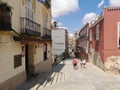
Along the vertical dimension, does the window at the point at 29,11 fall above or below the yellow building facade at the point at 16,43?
above

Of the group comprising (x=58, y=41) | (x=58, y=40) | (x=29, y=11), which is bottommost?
(x=58, y=41)

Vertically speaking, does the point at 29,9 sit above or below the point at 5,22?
above

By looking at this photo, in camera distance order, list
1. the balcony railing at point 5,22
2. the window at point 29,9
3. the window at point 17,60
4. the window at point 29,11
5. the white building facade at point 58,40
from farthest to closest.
→ 1. the white building facade at point 58,40
2. the window at point 29,9
3. the window at point 29,11
4. the window at point 17,60
5. the balcony railing at point 5,22

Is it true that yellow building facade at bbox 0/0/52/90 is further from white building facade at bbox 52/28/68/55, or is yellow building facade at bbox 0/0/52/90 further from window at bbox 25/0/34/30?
white building facade at bbox 52/28/68/55

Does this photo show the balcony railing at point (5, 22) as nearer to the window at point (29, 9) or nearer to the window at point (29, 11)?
the window at point (29, 11)

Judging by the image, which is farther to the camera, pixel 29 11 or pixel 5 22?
pixel 29 11

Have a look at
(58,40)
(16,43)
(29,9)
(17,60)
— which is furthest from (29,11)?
(58,40)

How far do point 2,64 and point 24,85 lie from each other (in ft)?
12.5

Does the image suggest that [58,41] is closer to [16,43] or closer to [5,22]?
[16,43]

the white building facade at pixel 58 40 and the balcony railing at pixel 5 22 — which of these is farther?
the white building facade at pixel 58 40

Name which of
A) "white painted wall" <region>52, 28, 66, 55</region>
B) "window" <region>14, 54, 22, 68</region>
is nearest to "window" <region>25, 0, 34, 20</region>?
"window" <region>14, 54, 22, 68</region>

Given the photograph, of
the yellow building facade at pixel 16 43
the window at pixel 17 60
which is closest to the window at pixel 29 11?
the yellow building facade at pixel 16 43

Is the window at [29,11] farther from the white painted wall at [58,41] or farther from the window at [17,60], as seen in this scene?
the white painted wall at [58,41]

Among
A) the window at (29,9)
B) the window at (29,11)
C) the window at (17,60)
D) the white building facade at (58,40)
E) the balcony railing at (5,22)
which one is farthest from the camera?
the white building facade at (58,40)
